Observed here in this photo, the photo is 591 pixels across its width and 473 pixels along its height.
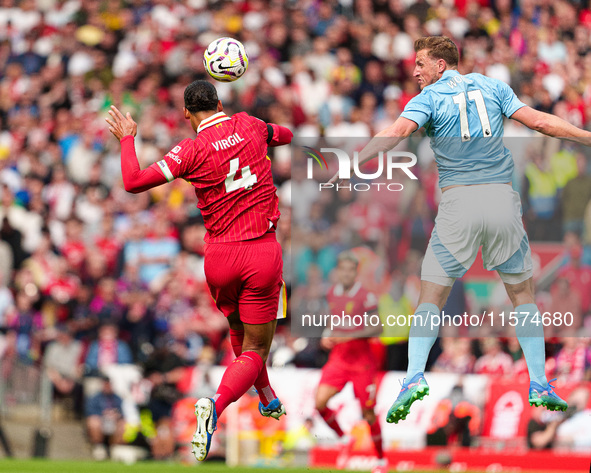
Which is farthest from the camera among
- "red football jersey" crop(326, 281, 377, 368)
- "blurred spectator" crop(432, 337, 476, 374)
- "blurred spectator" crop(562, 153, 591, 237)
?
"blurred spectator" crop(432, 337, 476, 374)

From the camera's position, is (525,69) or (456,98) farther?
(525,69)

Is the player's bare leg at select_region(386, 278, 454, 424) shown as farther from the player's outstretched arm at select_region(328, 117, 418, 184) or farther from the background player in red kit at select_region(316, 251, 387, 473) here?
the background player in red kit at select_region(316, 251, 387, 473)

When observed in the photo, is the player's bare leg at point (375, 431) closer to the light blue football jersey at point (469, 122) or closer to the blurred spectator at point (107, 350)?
the light blue football jersey at point (469, 122)

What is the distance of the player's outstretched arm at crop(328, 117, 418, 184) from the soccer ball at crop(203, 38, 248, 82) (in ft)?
4.67

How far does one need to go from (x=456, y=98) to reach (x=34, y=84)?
13178mm

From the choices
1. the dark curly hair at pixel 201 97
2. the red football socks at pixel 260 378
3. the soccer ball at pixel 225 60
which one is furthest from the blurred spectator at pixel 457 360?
the dark curly hair at pixel 201 97

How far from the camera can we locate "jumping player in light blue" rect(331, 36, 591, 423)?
26.3ft

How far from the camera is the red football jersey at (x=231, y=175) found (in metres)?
8.00

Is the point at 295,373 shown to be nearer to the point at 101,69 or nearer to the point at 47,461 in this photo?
the point at 47,461

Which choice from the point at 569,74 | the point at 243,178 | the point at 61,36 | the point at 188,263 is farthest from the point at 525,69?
the point at 243,178

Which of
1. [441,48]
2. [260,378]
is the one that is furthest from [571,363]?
[441,48]

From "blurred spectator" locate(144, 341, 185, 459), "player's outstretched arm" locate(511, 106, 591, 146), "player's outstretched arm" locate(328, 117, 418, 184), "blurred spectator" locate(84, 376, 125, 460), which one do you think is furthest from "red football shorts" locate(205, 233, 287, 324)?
"blurred spectator" locate(84, 376, 125, 460)

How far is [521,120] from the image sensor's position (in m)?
8.02

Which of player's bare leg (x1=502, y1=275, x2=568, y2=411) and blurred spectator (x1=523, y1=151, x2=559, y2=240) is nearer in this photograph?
player's bare leg (x1=502, y1=275, x2=568, y2=411)
